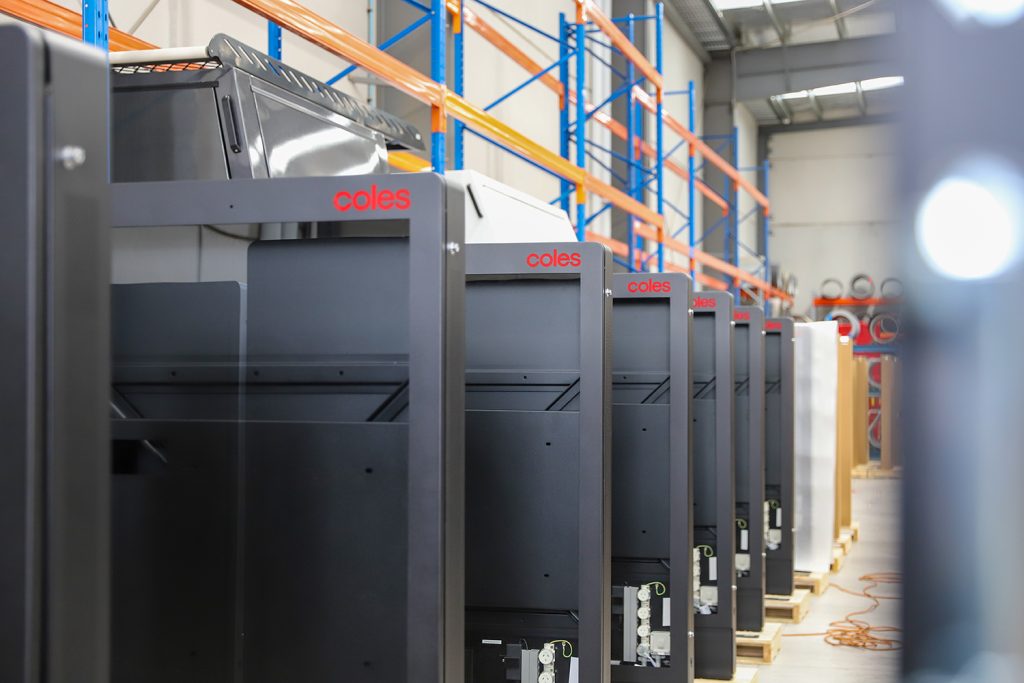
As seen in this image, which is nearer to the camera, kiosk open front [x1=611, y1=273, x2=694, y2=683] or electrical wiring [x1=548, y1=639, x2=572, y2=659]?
electrical wiring [x1=548, y1=639, x2=572, y2=659]

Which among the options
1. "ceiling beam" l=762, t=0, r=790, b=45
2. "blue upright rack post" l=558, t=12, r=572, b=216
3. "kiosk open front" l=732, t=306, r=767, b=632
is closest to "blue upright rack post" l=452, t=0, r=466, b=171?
"kiosk open front" l=732, t=306, r=767, b=632

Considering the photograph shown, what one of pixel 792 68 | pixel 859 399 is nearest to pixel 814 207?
pixel 792 68

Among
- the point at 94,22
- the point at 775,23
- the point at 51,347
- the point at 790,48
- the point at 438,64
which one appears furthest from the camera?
the point at 790,48

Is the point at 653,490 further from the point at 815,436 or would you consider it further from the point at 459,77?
the point at 815,436

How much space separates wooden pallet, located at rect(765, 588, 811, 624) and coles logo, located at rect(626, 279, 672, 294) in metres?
3.87

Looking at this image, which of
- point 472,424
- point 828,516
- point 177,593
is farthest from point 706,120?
point 177,593

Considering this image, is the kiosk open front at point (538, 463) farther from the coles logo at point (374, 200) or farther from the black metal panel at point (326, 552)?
the coles logo at point (374, 200)

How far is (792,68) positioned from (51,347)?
61.9 feet

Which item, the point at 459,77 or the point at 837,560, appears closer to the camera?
the point at 459,77

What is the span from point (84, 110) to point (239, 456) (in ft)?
4.66

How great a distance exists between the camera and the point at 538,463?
3.71 meters

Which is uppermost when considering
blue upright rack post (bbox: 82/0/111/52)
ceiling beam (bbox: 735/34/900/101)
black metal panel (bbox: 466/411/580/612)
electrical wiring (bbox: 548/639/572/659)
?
ceiling beam (bbox: 735/34/900/101)

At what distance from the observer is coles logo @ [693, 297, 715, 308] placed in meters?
5.83

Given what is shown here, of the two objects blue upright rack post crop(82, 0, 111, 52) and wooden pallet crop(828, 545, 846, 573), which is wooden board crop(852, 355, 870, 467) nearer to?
wooden pallet crop(828, 545, 846, 573)
